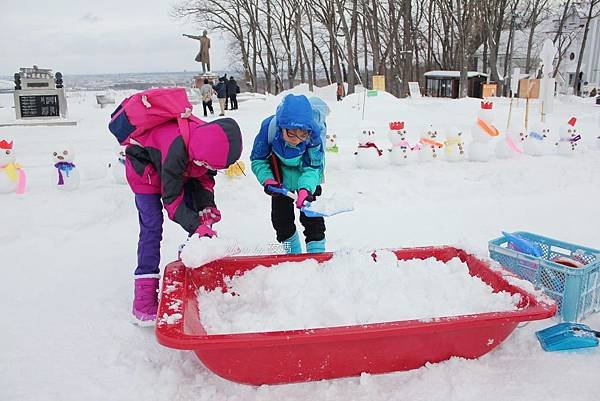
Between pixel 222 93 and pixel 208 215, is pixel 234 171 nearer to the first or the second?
pixel 208 215

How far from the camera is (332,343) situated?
1.92 meters

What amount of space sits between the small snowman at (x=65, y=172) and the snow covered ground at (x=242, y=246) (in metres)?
0.12

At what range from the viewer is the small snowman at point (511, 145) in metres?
6.55

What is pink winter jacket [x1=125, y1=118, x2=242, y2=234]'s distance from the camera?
2.31 metres

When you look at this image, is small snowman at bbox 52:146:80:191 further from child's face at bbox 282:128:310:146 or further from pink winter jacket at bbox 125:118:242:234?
child's face at bbox 282:128:310:146

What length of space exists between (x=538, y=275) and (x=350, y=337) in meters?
1.29

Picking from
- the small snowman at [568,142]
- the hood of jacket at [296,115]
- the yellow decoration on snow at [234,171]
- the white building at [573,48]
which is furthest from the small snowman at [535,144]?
the white building at [573,48]

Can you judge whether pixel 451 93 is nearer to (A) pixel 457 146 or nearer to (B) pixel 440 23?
(B) pixel 440 23

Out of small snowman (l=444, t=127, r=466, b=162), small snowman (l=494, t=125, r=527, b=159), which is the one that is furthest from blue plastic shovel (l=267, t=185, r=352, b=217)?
small snowman (l=494, t=125, r=527, b=159)

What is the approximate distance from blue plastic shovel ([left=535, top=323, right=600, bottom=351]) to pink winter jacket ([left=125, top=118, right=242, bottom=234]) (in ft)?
5.55

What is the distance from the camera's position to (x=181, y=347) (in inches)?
70.8

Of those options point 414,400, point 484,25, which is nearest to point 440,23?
point 484,25

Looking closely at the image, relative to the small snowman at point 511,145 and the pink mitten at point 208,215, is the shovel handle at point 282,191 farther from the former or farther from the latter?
the small snowman at point 511,145

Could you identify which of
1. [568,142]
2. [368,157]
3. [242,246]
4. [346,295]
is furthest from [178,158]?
[568,142]
